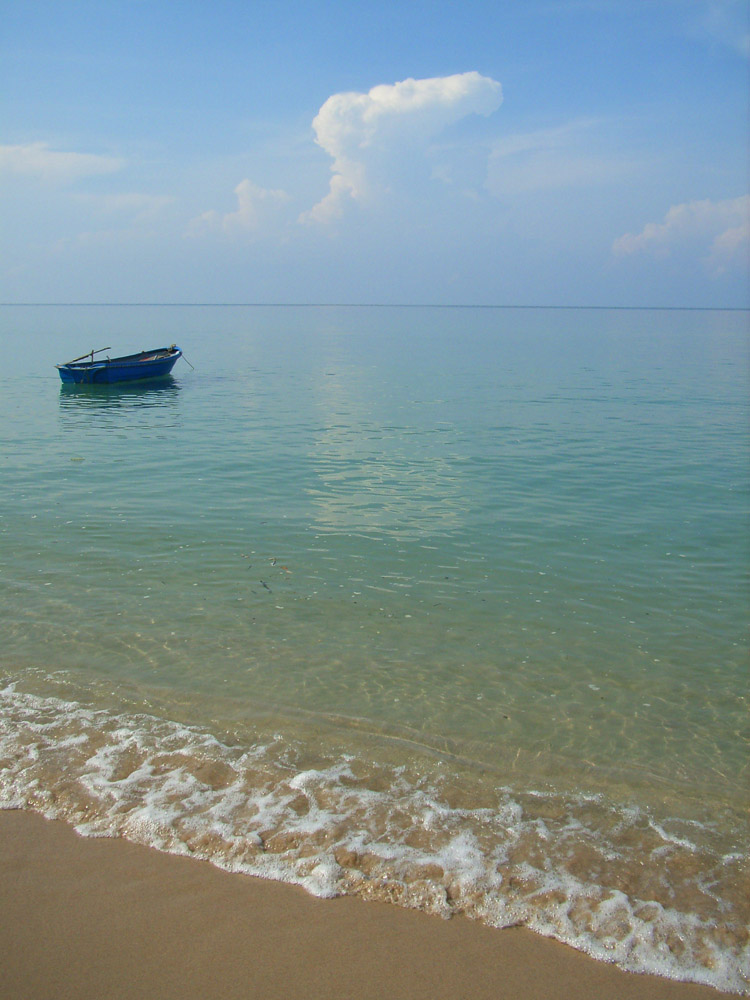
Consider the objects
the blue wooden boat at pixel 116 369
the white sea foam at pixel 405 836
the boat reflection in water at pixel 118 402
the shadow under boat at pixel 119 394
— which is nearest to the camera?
the white sea foam at pixel 405 836

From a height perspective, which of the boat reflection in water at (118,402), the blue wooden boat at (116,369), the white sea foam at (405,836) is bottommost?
the white sea foam at (405,836)

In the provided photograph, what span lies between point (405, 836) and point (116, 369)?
3326cm

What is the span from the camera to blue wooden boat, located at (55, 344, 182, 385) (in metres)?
34.1

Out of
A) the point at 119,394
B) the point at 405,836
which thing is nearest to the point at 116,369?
the point at 119,394

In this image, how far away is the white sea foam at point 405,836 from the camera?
4559 mm

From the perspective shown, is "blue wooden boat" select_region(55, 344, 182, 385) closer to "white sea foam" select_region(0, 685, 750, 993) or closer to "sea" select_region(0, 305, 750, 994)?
"sea" select_region(0, 305, 750, 994)

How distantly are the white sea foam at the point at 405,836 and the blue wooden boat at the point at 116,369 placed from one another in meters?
29.9

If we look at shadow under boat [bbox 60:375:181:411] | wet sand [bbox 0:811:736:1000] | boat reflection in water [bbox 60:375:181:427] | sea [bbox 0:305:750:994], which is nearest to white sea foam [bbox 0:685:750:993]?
sea [bbox 0:305:750:994]

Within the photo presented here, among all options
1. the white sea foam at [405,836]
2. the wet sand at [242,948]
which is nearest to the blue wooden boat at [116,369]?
the white sea foam at [405,836]

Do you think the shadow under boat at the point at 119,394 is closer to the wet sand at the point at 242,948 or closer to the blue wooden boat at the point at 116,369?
the blue wooden boat at the point at 116,369

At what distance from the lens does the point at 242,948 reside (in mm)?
4254

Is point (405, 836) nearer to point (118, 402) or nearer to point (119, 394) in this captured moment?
point (118, 402)

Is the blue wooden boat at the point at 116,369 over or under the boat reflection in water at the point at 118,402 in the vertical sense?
over

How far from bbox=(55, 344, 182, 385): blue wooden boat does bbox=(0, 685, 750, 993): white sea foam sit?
98.1 feet
